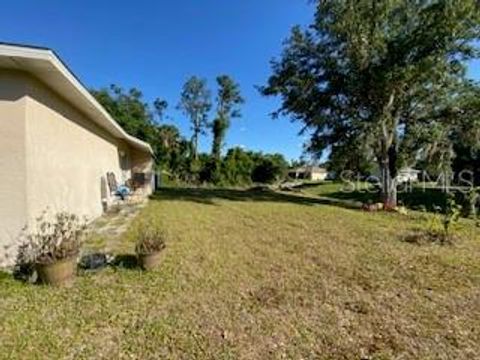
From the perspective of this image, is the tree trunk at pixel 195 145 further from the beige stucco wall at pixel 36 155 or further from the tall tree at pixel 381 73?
the beige stucco wall at pixel 36 155

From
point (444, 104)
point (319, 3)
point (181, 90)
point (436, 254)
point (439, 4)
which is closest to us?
point (436, 254)

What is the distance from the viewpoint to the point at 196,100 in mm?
41906

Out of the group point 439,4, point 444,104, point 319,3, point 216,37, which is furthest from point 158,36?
point 444,104

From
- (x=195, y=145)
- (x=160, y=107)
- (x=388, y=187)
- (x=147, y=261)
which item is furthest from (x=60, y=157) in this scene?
(x=160, y=107)

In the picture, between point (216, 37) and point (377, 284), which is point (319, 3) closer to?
point (216, 37)

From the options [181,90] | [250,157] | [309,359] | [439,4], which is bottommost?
[309,359]

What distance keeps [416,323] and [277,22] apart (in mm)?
14301

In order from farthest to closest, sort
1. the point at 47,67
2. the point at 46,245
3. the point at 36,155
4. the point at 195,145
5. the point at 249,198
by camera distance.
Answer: the point at 195,145 → the point at 249,198 → the point at 36,155 → the point at 47,67 → the point at 46,245

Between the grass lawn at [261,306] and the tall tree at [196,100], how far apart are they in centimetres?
3571

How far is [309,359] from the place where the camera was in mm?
3143

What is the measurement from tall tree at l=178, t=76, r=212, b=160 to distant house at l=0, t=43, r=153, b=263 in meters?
32.8

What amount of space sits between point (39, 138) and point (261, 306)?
4.32m

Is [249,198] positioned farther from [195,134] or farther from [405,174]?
[195,134]

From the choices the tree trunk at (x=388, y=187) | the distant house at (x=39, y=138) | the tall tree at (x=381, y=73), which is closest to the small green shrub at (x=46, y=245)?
the distant house at (x=39, y=138)
